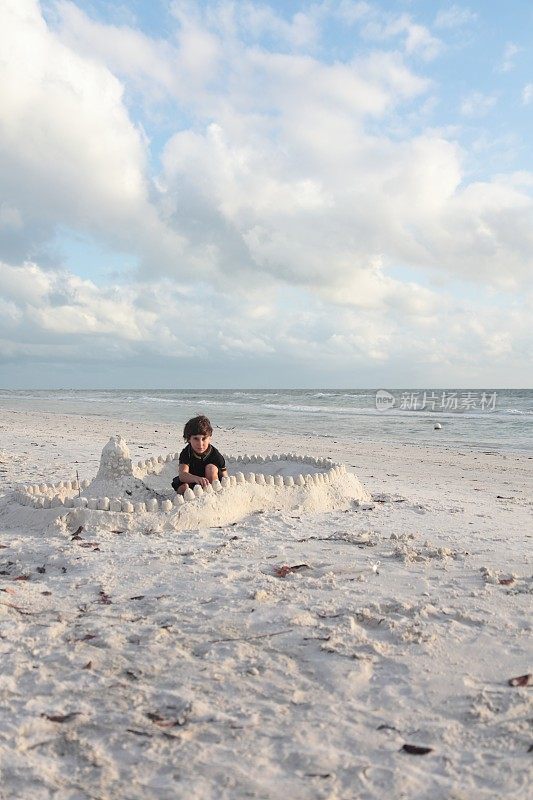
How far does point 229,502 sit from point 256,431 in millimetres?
16508

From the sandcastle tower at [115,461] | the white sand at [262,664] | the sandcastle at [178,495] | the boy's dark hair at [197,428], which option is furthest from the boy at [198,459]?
the white sand at [262,664]

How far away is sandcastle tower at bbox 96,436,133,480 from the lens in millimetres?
7105

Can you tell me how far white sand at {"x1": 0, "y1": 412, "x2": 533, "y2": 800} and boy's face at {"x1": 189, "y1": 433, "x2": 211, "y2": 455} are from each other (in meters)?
1.55

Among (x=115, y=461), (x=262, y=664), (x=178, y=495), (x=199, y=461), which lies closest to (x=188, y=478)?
(x=199, y=461)

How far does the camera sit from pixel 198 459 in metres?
7.34

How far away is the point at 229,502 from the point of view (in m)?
6.52

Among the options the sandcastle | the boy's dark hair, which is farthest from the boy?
the sandcastle

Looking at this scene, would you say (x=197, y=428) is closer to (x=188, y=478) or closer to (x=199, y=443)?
(x=199, y=443)

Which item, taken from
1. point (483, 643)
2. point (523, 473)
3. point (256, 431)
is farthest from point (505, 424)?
point (483, 643)

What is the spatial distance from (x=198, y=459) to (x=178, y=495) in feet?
3.42

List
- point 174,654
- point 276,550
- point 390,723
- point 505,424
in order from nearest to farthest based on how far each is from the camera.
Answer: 1. point 390,723
2. point 174,654
3. point 276,550
4. point 505,424

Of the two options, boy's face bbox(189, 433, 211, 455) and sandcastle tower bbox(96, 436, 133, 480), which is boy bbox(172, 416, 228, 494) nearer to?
boy's face bbox(189, 433, 211, 455)

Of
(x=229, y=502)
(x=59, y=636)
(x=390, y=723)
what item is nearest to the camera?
(x=390, y=723)

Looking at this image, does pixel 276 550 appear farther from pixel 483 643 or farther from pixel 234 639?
pixel 483 643
